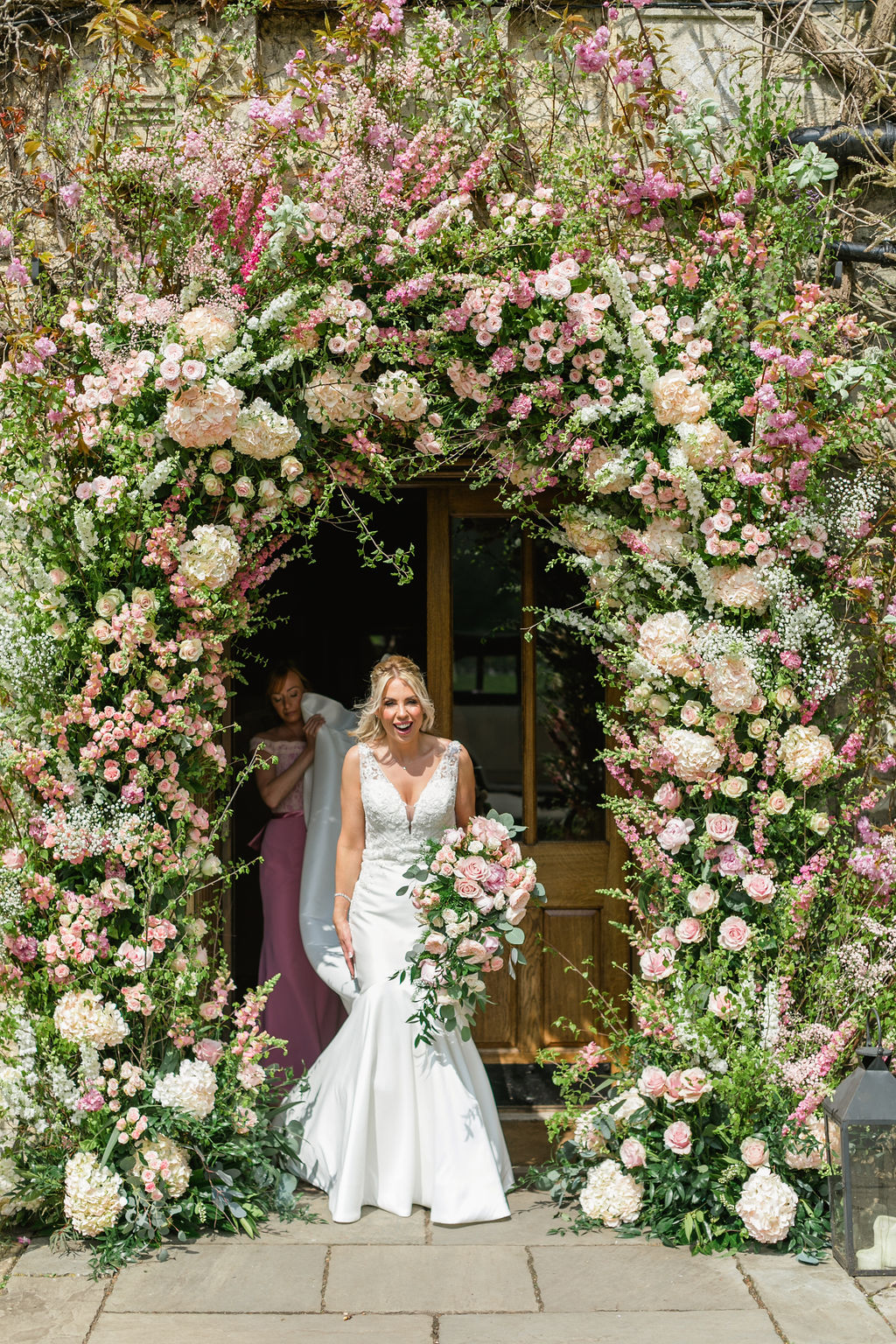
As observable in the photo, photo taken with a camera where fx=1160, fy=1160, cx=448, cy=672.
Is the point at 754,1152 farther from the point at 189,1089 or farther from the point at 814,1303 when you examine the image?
the point at 189,1089

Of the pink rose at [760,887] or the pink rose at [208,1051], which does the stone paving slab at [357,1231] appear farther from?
the pink rose at [760,887]

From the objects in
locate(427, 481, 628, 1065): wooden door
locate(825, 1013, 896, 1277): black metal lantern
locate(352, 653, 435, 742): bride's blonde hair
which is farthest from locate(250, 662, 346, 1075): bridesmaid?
locate(825, 1013, 896, 1277): black metal lantern

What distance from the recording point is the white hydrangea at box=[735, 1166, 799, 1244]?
11.9ft

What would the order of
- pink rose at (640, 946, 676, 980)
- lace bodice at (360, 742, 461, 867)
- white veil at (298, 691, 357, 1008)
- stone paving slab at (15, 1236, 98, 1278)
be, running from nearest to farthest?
stone paving slab at (15, 1236, 98, 1278) → pink rose at (640, 946, 676, 980) → lace bodice at (360, 742, 461, 867) → white veil at (298, 691, 357, 1008)

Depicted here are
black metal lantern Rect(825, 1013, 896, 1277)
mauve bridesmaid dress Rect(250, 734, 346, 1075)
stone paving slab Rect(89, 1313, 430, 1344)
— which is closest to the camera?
stone paving slab Rect(89, 1313, 430, 1344)

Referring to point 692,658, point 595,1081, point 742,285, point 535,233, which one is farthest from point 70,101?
point 595,1081

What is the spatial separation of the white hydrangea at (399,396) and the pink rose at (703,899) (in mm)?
1928

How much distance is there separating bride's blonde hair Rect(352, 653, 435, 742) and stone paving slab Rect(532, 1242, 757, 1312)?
1836mm

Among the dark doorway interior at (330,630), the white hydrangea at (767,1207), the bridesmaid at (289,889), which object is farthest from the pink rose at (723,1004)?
the dark doorway interior at (330,630)

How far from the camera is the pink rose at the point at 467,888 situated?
3.85 m

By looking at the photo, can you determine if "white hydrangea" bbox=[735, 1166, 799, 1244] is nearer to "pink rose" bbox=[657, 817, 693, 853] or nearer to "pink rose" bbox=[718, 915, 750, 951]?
"pink rose" bbox=[718, 915, 750, 951]

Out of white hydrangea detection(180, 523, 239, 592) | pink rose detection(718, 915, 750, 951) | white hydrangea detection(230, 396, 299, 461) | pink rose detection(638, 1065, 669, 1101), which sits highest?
white hydrangea detection(230, 396, 299, 461)

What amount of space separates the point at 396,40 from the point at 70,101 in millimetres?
1254

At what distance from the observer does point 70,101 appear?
172 inches
